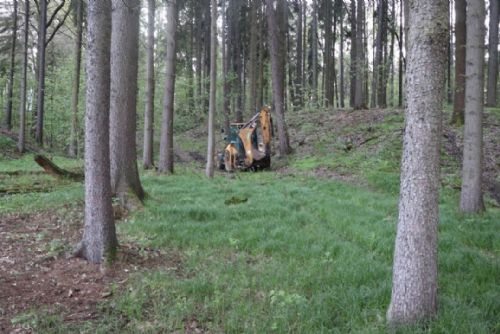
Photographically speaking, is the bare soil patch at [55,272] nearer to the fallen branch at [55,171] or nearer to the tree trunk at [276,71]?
the fallen branch at [55,171]

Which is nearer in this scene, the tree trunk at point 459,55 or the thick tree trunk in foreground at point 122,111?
the thick tree trunk in foreground at point 122,111

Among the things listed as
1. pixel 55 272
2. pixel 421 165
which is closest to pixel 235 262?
pixel 55 272

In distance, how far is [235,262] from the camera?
5.84 metres

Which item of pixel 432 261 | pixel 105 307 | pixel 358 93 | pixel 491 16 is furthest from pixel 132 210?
pixel 491 16

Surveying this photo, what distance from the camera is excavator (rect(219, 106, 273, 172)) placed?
53.5ft

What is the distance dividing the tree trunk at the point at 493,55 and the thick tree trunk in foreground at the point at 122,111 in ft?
67.9

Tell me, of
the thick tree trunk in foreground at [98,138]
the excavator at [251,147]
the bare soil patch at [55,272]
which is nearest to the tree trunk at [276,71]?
the excavator at [251,147]

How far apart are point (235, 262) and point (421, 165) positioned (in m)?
2.96

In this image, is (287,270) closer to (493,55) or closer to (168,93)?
(168,93)

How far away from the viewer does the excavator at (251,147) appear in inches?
642

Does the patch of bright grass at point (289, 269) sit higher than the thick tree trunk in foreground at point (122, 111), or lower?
lower

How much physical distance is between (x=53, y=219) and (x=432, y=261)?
6724mm

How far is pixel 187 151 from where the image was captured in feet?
83.6

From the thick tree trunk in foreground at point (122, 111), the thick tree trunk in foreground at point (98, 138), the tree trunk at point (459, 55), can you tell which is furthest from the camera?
the tree trunk at point (459, 55)
